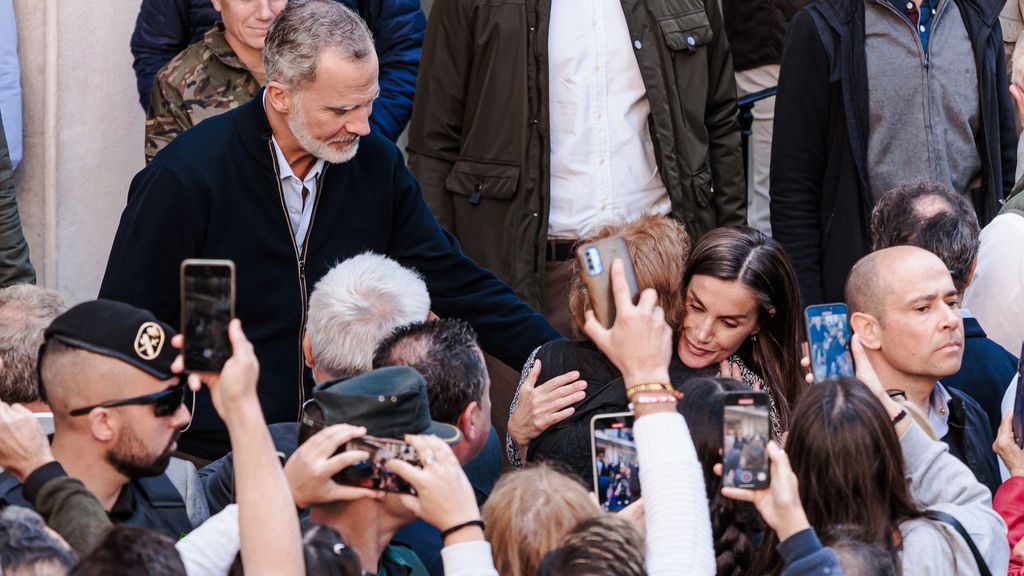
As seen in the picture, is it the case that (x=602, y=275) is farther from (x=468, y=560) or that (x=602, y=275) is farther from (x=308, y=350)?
(x=308, y=350)

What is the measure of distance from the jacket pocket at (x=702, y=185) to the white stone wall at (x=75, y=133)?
7.27 feet

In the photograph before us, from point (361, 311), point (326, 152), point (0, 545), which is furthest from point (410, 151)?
point (0, 545)

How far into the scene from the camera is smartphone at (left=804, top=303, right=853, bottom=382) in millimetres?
4027

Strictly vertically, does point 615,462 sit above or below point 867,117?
below

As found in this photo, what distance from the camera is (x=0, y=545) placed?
108 inches

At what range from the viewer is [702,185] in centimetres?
589

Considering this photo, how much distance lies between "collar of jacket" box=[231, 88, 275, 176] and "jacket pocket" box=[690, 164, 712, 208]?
1.85 metres

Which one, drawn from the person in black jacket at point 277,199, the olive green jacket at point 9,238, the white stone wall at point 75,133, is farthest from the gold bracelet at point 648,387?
the white stone wall at point 75,133

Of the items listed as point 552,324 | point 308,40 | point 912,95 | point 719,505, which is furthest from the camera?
point 552,324

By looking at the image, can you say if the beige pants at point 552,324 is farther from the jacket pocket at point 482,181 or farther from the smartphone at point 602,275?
the smartphone at point 602,275

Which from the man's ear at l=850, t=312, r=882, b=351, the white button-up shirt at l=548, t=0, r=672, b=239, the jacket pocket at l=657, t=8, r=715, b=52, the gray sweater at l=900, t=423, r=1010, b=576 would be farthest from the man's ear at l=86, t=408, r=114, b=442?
the jacket pocket at l=657, t=8, r=715, b=52

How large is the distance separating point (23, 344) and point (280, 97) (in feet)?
3.54

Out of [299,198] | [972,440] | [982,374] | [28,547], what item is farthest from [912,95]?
[28,547]

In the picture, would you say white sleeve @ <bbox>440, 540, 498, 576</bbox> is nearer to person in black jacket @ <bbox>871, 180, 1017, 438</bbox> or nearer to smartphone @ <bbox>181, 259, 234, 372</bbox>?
smartphone @ <bbox>181, 259, 234, 372</bbox>
